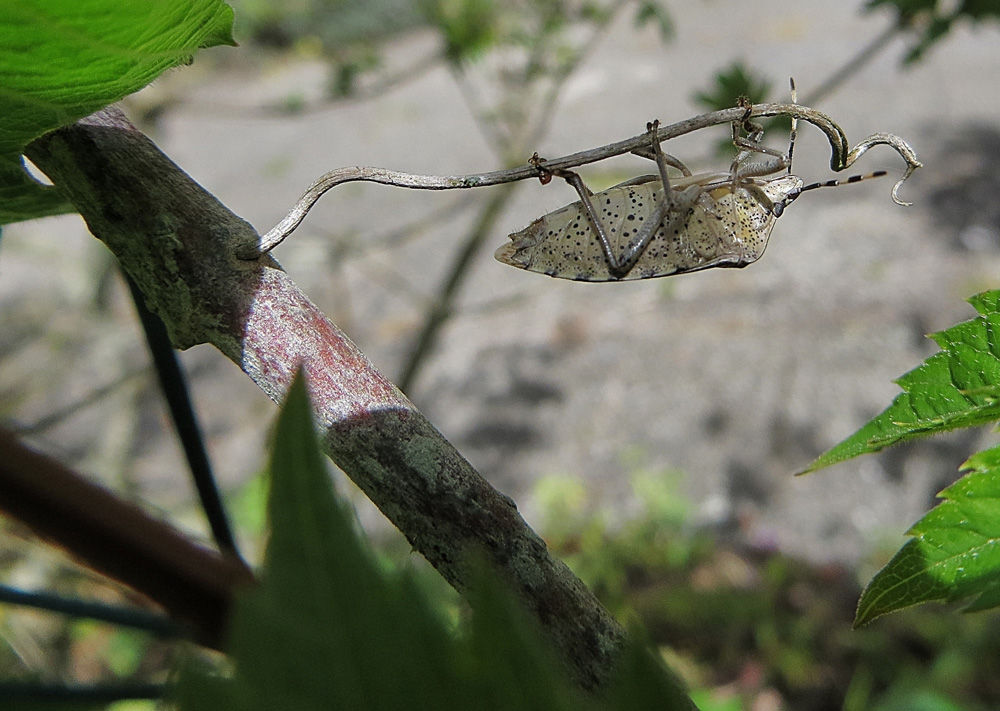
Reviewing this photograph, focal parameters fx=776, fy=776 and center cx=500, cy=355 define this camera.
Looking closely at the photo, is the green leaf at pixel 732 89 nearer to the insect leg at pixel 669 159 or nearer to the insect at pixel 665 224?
the insect at pixel 665 224

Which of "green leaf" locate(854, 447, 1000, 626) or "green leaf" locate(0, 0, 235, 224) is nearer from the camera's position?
"green leaf" locate(0, 0, 235, 224)

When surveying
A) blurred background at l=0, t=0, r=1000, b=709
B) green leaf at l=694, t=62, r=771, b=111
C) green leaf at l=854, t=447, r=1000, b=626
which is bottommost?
green leaf at l=854, t=447, r=1000, b=626

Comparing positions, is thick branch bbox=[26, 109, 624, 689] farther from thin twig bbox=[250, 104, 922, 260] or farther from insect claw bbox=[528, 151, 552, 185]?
insect claw bbox=[528, 151, 552, 185]

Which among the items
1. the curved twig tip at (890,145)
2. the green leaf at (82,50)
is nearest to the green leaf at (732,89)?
the curved twig tip at (890,145)

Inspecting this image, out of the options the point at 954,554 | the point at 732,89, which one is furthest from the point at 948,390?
the point at 732,89

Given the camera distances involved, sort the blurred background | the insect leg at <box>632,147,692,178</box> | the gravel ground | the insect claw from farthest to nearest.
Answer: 1. the gravel ground
2. the blurred background
3. the insect leg at <box>632,147,692,178</box>
4. the insect claw

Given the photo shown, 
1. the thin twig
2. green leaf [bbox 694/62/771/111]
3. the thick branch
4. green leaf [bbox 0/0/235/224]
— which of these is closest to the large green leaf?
the thick branch

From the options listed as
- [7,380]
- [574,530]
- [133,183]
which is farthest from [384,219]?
[133,183]
